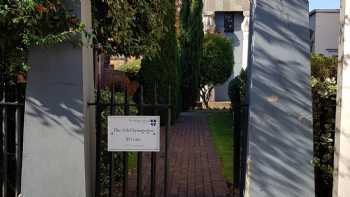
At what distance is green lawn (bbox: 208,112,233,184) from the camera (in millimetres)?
8331

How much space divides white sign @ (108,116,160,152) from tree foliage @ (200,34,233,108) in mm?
19137

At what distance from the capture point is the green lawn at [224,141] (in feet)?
27.3

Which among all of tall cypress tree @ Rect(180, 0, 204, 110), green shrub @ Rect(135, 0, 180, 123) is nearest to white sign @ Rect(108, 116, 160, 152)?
green shrub @ Rect(135, 0, 180, 123)

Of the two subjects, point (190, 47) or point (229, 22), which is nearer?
point (190, 47)

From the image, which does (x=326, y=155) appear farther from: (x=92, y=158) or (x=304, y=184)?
(x=92, y=158)

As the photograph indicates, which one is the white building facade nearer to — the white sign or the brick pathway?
the brick pathway

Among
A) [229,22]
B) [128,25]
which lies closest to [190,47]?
[229,22]

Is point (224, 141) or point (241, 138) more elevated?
point (241, 138)

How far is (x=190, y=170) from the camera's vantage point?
8250 millimetres

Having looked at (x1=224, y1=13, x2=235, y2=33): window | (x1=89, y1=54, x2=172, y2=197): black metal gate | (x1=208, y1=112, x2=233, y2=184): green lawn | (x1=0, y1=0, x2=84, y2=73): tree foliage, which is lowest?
(x1=208, y1=112, x2=233, y2=184): green lawn

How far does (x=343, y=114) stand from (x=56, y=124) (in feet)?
8.14

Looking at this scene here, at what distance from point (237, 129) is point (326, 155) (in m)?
0.98

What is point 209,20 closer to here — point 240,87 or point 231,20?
point 231,20

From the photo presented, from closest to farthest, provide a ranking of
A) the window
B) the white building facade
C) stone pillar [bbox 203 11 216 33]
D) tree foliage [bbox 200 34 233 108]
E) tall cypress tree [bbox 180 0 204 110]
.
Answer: tall cypress tree [bbox 180 0 204 110] → tree foliage [bbox 200 34 233 108] → stone pillar [bbox 203 11 216 33] → the white building facade → the window
